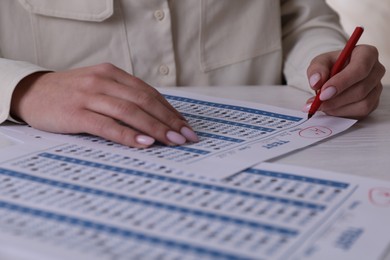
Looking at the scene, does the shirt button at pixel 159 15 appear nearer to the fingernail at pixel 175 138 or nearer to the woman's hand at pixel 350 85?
the woman's hand at pixel 350 85

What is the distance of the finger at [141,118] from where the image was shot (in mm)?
767

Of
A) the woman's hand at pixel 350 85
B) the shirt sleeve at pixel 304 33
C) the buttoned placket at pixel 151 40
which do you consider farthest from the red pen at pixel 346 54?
the buttoned placket at pixel 151 40

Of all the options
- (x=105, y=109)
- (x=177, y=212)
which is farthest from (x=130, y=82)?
(x=177, y=212)

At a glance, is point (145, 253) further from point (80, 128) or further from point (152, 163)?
point (80, 128)

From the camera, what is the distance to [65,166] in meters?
0.68

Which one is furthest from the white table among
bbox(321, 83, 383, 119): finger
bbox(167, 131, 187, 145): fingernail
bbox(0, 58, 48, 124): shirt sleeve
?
bbox(0, 58, 48, 124): shirt sleeve

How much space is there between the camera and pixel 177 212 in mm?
562

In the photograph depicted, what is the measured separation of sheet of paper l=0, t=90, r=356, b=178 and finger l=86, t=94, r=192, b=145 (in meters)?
0.01

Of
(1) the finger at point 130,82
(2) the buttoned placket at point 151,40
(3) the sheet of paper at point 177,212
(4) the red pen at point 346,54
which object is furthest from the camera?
(2) the buttoned placket at point 151,40

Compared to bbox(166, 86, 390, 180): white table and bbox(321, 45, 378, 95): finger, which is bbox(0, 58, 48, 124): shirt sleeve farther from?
bbox(321, 45, 378, 95): finger

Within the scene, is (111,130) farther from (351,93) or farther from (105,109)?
(351,93)

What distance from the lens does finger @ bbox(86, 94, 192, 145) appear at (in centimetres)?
77

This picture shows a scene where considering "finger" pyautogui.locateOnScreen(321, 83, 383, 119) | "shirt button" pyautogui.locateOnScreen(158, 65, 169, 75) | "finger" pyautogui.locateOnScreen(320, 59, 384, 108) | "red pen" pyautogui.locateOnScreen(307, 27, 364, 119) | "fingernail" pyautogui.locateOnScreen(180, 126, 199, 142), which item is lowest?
"shirt button" pyautogui.locateOnScreen(158, 65, 169, 75)

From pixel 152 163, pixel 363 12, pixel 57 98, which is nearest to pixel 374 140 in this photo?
pixel 152 163
